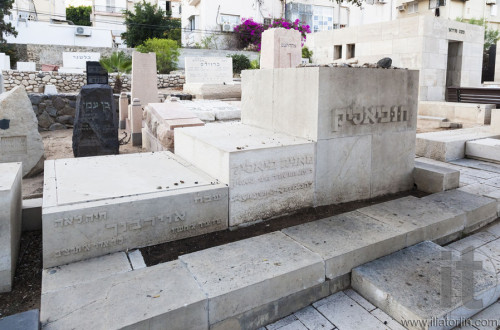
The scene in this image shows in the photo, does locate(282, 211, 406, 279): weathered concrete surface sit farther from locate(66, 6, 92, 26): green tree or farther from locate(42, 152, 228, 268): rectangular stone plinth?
locate(66, 6, 92, 26): green tree

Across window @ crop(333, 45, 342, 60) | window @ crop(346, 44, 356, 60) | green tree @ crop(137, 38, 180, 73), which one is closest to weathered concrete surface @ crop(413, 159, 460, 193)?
window @ crop(346, 44, 356, 60)

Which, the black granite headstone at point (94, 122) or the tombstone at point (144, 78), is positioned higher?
the tombstone at point (144, 78)

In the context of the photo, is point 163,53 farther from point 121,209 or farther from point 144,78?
point 121,209

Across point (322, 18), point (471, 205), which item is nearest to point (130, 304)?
point (471, 205)

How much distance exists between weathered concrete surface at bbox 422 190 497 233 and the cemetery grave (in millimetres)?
20

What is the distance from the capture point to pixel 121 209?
256 cm

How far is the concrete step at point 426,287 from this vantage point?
2.12m

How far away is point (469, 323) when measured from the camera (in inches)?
86.5

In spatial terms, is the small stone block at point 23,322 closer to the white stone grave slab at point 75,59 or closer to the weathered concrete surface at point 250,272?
the weathered concrete surface at point 250,272

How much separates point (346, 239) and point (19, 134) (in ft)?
20.4

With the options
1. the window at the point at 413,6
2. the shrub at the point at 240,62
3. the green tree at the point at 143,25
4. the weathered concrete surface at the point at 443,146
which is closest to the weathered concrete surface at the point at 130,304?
the weathered concrete surface at the point at 443,146

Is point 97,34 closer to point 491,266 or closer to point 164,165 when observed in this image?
point 164,165

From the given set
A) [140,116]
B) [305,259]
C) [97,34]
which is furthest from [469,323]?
[97,34]

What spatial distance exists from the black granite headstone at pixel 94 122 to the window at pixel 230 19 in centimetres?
2420
